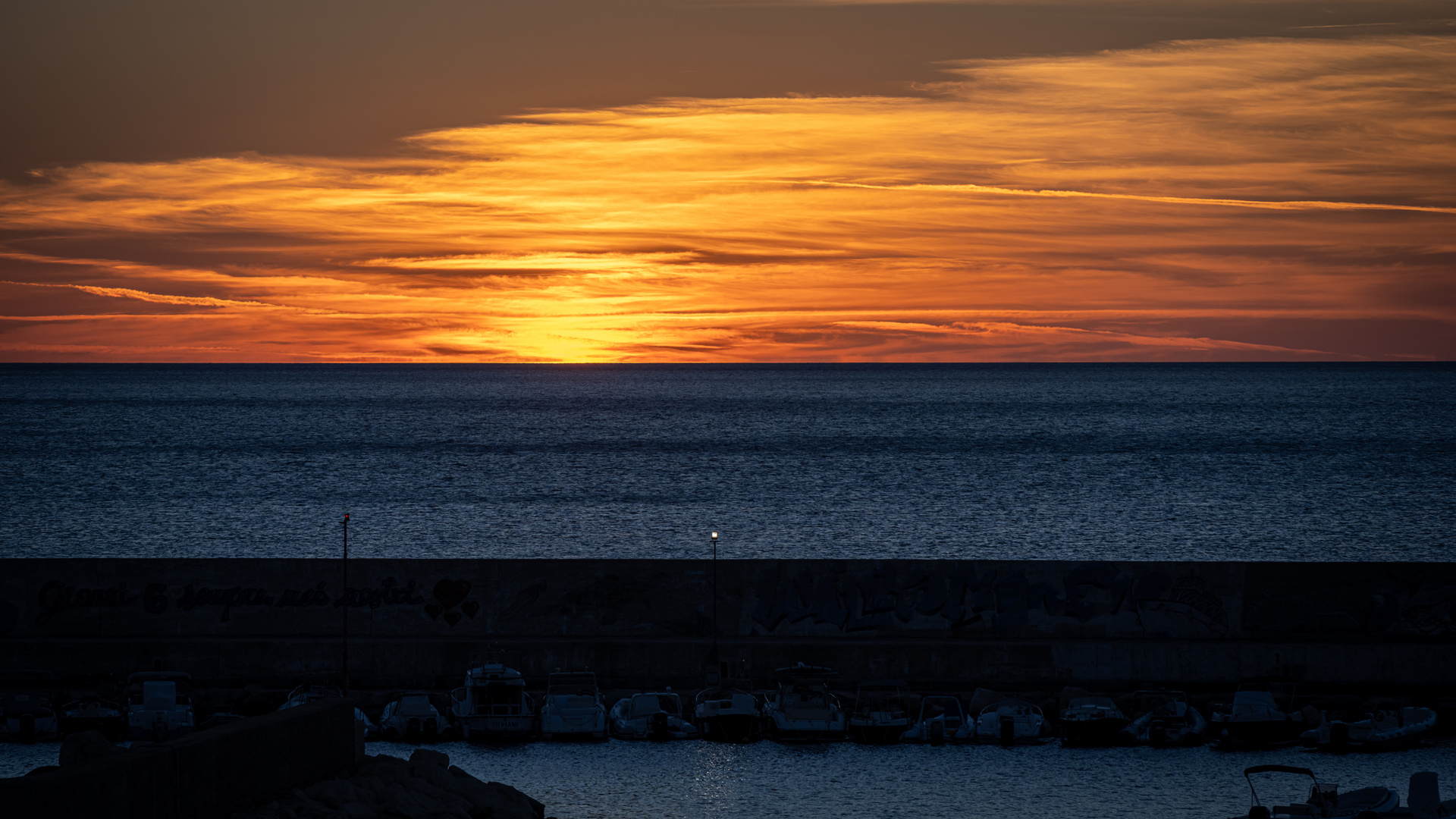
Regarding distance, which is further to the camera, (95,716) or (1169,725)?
(1169,725)

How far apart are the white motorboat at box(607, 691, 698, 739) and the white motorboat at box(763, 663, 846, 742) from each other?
2.26 m

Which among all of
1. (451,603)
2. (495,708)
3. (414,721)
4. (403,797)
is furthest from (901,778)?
(451,603)

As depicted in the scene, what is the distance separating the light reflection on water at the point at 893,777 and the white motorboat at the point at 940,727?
291 mm

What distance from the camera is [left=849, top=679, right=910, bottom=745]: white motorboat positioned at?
116 feet

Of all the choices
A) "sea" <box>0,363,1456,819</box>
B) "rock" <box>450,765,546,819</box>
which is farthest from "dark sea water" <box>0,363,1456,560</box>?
"rock" <box>450,765,546,819</box>

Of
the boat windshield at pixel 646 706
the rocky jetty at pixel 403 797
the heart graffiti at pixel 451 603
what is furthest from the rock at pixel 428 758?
the heart graffiti at pixel 451 603

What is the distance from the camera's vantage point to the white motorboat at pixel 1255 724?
34.4 meters

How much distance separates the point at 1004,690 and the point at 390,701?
56.6ft

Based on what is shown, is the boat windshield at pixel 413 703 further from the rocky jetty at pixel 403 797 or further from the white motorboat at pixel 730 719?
the rocky jetty at pixel 403 797

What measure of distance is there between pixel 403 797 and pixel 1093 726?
19.2 metres

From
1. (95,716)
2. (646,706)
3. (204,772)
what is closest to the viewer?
(204,772)

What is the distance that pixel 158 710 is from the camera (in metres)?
34.4

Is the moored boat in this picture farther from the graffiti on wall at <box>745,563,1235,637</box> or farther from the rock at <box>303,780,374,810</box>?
the graffiti on wall at <box>745,563,1235,637</box>

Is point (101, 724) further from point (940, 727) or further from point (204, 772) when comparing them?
point (940, 727)
